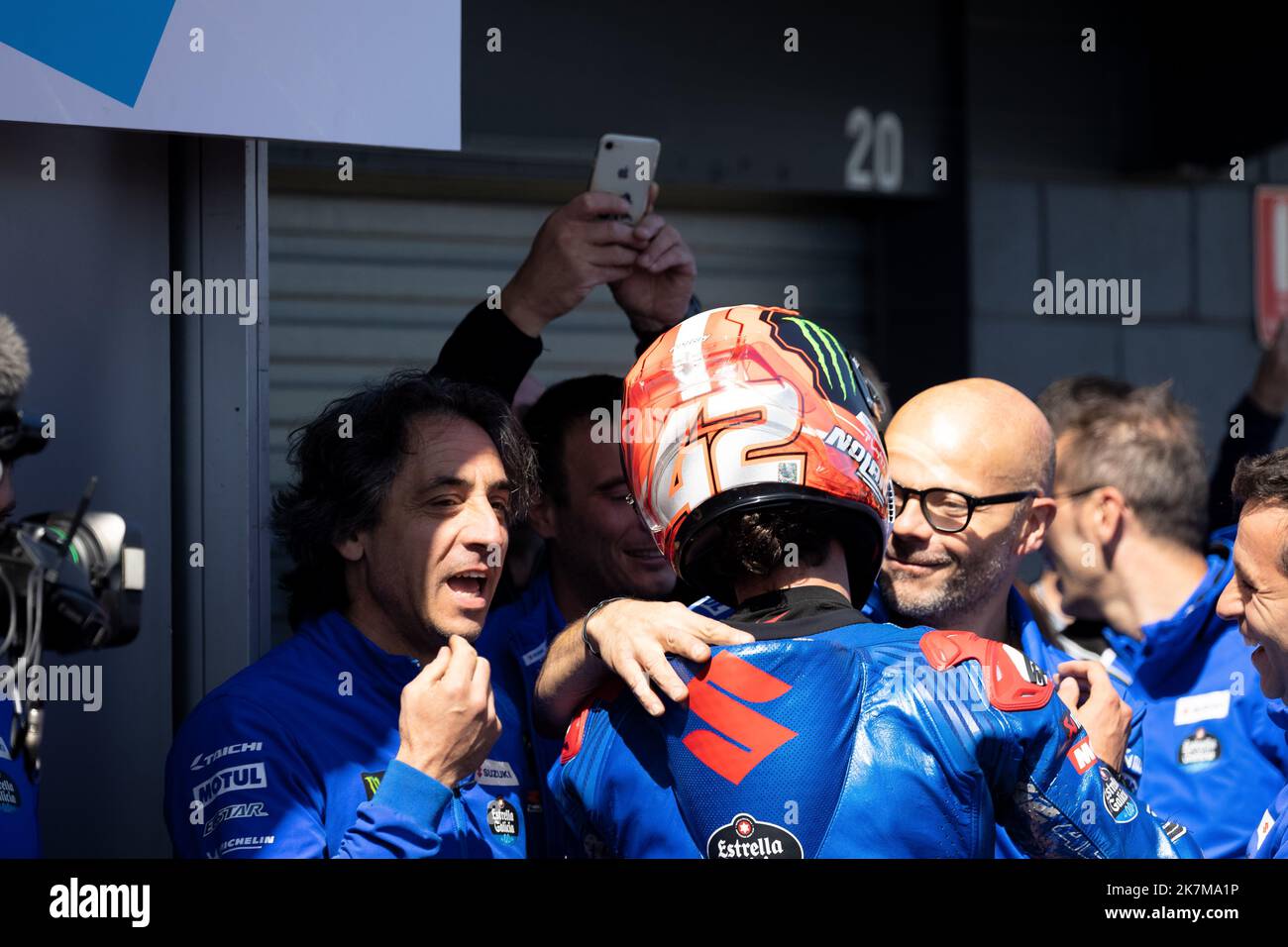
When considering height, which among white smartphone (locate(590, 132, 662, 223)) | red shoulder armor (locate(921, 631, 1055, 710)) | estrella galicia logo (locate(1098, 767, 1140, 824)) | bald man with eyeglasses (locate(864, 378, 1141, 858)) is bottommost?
estrella galicia logo (locate(1098, 767, 1140, 824))

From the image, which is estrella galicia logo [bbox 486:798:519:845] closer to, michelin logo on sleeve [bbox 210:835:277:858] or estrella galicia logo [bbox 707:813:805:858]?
michelin logo on sleeve [bbox 210:835:277:858]

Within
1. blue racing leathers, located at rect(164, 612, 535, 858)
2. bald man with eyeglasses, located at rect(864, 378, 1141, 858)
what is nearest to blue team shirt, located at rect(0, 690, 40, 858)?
blue racing leathers, located at rect(164, 612, 535, 858)

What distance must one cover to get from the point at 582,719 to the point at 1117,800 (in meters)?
0.75

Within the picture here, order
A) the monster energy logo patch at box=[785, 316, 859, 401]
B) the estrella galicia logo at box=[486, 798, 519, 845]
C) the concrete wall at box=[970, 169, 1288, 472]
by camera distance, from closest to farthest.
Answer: the monster energy logo patch at box=[785, 316, 859, 401]
the estrella galicia logo at box=[486, 798, 519, 845]
the concrete wall at box=[970, 169, 1288, 472]

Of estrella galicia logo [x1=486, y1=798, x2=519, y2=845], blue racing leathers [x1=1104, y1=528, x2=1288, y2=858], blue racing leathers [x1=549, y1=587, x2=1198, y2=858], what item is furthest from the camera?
blue racing leathers [x1=1104, y1=528, x2=1288, y2=858]

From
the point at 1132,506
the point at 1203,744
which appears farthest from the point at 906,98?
→ the point at 1203,744

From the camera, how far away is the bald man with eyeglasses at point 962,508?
290 centimetres

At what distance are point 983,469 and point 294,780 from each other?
4.69 feet

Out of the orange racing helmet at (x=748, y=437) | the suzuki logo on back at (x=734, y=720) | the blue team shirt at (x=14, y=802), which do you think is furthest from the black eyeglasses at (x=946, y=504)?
the blue team shirt at (x=14, y=802)

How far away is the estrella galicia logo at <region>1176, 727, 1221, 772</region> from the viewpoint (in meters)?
3.31

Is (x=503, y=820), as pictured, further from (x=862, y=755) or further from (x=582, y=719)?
(x=862, y=755)

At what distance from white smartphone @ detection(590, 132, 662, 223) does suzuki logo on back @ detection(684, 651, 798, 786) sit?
1.29 m

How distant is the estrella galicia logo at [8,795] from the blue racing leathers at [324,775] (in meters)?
0.22

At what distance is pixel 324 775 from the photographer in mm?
2373
